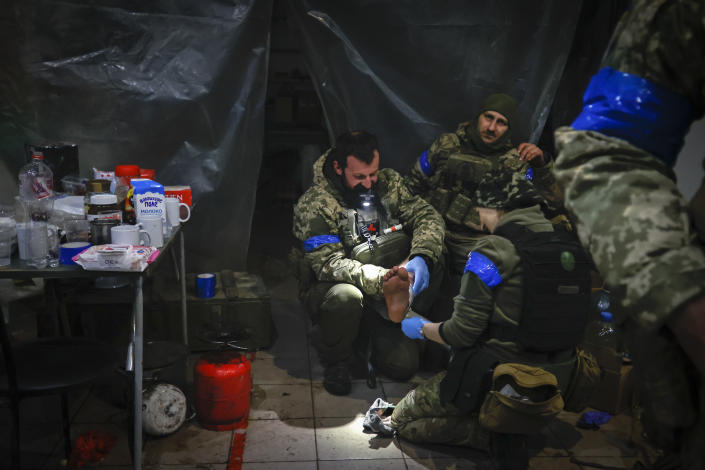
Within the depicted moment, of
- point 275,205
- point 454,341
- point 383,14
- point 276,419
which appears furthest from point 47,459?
point 275,205

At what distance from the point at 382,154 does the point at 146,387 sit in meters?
2.36

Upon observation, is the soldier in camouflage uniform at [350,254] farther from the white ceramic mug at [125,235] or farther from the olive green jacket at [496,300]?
the white ceramic mug at [125,235]

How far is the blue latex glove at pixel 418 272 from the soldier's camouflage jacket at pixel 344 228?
73 millimetres

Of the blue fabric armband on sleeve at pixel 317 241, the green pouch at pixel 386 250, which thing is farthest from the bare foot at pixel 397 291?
the blue fabric armband on sleeve at pixel 317 241

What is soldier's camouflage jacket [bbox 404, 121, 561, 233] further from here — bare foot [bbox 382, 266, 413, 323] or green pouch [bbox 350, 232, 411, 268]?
bare foot [bbox 382, 266, 413, 323]

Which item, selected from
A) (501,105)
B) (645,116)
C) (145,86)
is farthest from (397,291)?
(645,116)

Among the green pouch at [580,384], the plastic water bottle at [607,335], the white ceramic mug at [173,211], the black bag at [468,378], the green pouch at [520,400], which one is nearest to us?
the green pouch at [520,400]

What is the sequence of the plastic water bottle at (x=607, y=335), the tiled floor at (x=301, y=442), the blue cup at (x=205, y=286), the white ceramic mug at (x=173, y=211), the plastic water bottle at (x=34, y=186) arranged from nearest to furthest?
the tiled floor at (x=301, y=442) → the plastic water bottle at (x=34, y=186) → the white ceramic mug at (x=173, y=211) → the plastic water bottle at (x=607, y=335) → the blue cup at (x=205, y=286)

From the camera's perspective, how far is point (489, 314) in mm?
2600

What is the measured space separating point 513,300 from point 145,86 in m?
2.79

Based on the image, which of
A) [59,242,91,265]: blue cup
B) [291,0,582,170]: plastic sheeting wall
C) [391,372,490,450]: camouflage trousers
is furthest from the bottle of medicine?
[291,0,582,170]: plastic sheeting wall

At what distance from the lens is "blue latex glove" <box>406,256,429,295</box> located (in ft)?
11.7

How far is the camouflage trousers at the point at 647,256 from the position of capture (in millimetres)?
828

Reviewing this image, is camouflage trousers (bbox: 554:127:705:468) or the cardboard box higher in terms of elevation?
camouflage trousers (bbox: 554:127:705:468)
